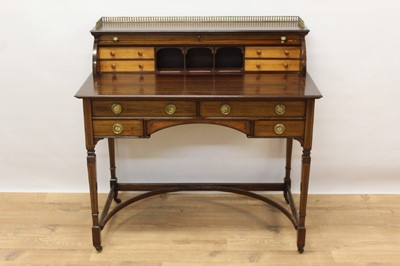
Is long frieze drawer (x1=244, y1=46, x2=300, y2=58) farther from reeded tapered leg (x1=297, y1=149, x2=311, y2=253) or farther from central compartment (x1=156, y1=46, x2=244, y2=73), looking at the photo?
reeded tapered leg (x1=297, y1=149, x2=311, y2=253)

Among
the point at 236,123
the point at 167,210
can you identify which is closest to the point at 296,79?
the point at 236,123

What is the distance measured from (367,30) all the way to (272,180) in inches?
41.9

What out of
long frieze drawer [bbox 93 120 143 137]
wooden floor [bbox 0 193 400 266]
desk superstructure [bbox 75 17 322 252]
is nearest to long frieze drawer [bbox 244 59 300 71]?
desk superstructure [bbox 75 17 322 252]

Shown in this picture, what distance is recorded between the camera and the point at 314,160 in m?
3.29

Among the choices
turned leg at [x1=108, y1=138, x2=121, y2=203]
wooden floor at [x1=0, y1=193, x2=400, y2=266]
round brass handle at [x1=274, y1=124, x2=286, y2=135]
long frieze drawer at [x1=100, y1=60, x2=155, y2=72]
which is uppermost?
long frieze drawer at [x1=100, y1=60, x2=155, y2=72]

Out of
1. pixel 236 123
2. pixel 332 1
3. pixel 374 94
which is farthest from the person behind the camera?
pixel 374 94

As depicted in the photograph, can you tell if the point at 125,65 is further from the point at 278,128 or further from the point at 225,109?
the point at 278,128

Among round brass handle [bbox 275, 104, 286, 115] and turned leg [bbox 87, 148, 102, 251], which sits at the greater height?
round brass handle [bbox 275, 104, 286, 115]

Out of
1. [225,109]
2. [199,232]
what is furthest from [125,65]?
[199,232]

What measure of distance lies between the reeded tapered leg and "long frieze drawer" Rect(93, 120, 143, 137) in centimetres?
82

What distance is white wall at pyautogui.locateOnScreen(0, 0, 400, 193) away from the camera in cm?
295

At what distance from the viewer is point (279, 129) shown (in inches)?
99.3

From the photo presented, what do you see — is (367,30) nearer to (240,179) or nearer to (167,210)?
(240,179)

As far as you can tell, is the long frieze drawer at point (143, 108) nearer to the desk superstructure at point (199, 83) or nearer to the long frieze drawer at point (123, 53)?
the desk superstructure at point (199, 83)
